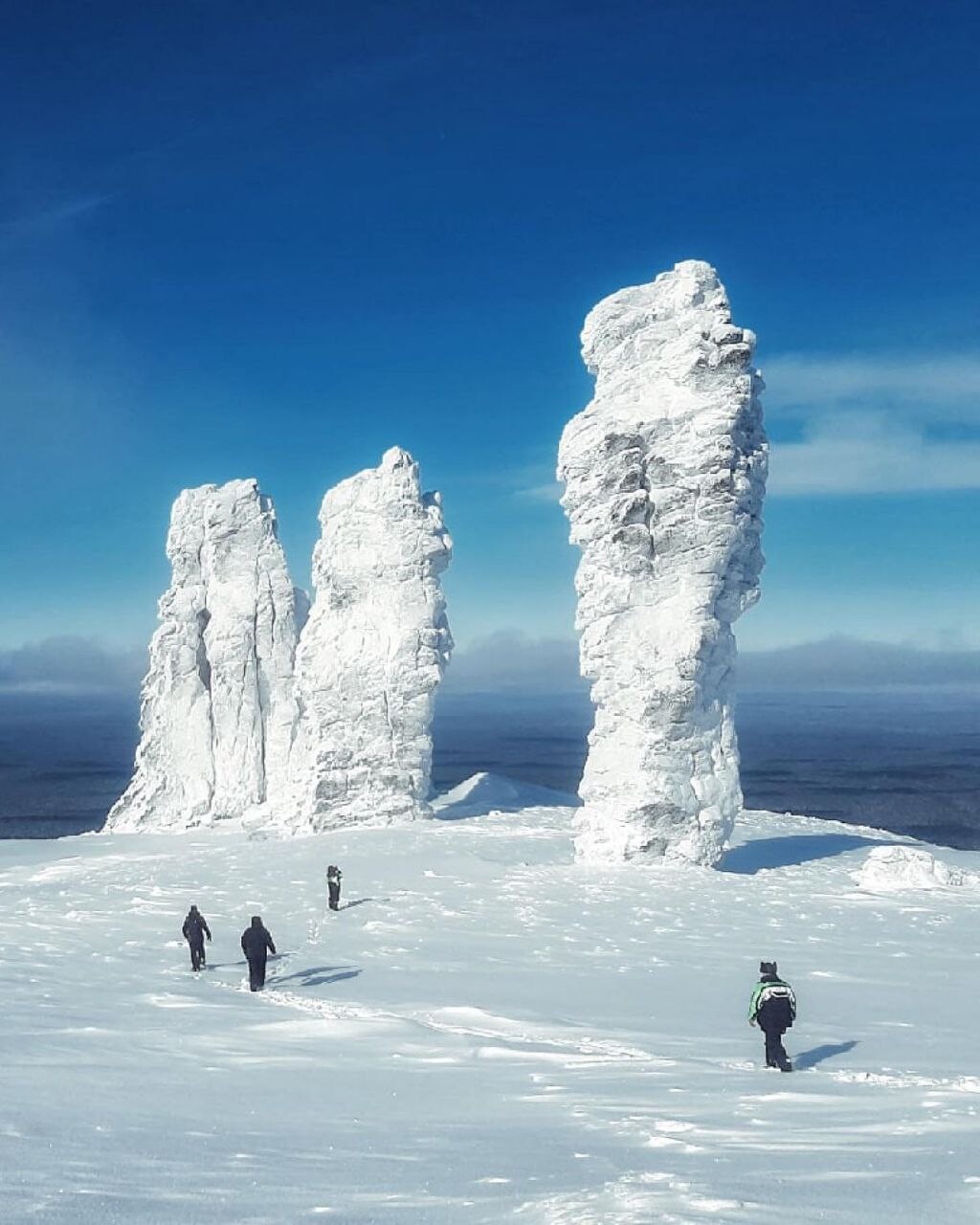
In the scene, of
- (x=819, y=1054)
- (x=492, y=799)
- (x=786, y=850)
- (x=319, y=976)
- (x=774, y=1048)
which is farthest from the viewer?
(x=492, y=799)

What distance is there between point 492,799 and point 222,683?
10870 millimetres

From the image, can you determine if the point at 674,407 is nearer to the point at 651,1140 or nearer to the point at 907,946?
Answer: the point at 907,946

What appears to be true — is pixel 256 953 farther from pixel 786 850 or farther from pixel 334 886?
pixel 786 850

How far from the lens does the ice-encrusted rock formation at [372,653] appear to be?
3450 centimetres

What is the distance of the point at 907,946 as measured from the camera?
1786cm

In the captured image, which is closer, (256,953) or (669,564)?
(256,953)

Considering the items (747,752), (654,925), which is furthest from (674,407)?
(747,752)

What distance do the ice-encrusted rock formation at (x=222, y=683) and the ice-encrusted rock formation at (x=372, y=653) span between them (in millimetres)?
4300

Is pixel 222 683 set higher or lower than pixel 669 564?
lower

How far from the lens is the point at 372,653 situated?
3519 cm

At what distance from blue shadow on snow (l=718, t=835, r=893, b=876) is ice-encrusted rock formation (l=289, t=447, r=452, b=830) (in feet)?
34.4

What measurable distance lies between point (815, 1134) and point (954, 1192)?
167cm

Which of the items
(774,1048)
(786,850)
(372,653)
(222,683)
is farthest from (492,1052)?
(222,683)

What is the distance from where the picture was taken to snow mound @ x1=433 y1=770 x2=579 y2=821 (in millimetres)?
36875
